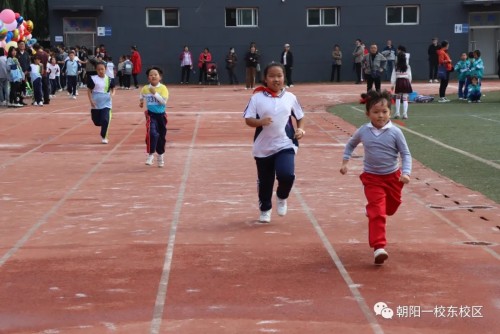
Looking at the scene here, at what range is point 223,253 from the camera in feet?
26.6

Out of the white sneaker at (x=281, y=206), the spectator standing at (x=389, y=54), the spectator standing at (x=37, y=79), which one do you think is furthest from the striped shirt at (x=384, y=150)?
the spectator standing at (x=389, y=54)

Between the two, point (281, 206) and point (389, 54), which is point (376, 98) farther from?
point (389, 54)

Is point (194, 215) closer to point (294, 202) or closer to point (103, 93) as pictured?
point (294, 202)

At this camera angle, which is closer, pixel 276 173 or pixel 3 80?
pixel 276 173

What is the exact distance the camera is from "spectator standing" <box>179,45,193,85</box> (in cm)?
4291

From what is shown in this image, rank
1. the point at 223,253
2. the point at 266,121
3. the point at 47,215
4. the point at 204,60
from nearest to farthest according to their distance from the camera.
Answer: the point at 223,253 → the point at 266,121 → the point at 47,215 → the point at 204,60

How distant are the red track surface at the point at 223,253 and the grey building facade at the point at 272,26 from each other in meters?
29.1

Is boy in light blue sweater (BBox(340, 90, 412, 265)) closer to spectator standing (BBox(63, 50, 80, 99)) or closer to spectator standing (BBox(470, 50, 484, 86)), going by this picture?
spectator standing (BBox(470, 50, 484, 86))

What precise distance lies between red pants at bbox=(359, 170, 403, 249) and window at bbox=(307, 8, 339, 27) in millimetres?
37149

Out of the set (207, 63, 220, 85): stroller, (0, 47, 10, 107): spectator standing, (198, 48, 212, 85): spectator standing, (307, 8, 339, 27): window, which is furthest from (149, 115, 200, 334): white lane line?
(307, 8, 339, 27): window

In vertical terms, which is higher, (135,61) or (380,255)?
(135,61)

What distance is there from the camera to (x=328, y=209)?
10.4 m

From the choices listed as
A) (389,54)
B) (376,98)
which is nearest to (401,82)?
(376,98)

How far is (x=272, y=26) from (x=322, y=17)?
7.96ft
